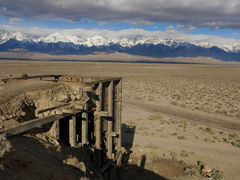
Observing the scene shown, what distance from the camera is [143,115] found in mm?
22781

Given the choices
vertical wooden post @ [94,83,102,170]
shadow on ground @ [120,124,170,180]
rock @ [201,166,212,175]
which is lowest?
shadow on ground @ [120,124,170,180]

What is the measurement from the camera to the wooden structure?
6750 millimetres

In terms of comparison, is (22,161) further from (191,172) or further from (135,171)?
(191,172)

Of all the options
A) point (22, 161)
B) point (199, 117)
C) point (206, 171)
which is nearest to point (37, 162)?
point (22, 161)

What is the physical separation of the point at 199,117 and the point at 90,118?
16498 mm

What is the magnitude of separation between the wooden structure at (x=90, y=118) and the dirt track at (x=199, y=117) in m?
12.5

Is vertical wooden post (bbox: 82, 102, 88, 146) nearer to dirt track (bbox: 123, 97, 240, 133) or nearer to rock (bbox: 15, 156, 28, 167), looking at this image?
rock (bbox: 15, 156, 28, 167)

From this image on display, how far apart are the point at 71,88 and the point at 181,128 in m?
12.8

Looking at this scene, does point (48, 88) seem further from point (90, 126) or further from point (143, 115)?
point (143, 115)

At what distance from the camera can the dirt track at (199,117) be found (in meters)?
19.7

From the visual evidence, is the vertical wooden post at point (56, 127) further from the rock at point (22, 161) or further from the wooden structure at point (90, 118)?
the rock at point (22, 161)

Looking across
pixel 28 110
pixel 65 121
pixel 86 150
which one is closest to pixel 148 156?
pixel 86 150

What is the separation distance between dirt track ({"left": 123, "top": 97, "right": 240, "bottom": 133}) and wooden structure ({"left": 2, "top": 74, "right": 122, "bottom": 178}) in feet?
A: 41.0

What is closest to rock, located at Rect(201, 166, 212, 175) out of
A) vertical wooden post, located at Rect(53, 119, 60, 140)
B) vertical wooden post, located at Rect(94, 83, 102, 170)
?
vertical wooden post, located at Rect(94, 83, 102, 170)
